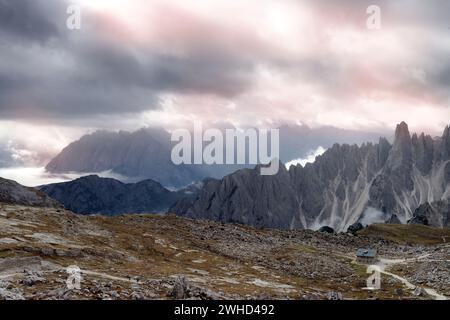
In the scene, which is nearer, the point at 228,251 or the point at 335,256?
the point at 228,251

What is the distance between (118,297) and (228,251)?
247ft

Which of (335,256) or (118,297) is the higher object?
(118,297)

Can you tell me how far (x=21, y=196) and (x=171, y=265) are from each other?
78254 mm

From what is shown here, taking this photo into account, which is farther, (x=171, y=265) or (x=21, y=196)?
(x=21, y=196)

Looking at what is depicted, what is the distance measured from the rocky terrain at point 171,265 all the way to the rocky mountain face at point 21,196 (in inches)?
935

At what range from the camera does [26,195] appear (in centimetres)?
14962

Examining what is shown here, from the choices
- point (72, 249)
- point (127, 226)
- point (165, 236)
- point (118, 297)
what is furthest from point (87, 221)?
point (118, 297)

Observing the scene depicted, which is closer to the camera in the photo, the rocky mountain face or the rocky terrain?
the rocky terrain

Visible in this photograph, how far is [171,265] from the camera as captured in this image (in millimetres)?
92375

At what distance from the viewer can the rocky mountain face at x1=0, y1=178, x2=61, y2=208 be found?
14427 centimetres

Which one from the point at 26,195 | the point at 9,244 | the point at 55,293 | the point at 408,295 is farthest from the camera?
the point at 26,195

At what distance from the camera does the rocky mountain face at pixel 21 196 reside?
144 meters

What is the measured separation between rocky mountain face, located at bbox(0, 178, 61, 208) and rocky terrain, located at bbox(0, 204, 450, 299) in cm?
2375
